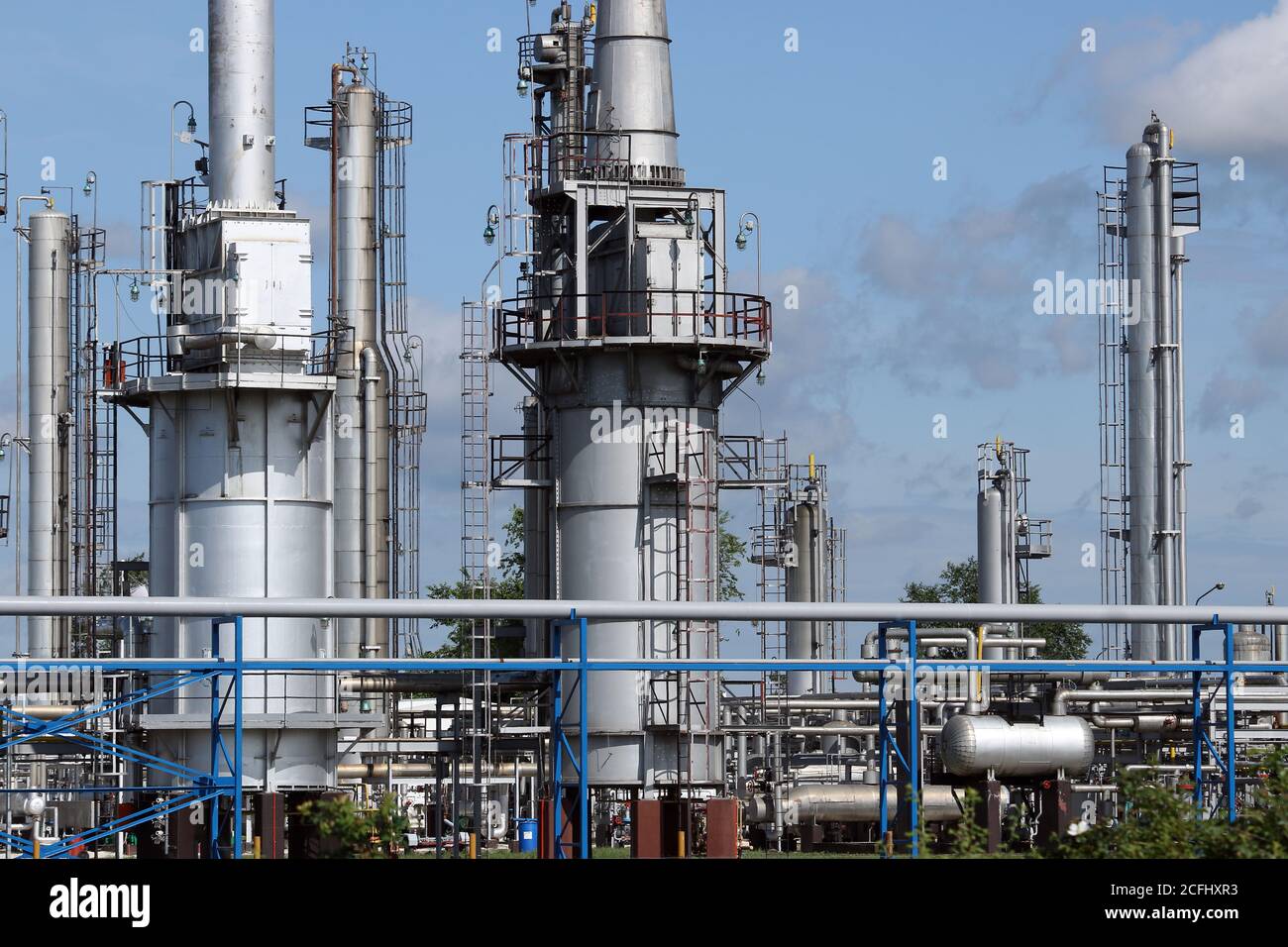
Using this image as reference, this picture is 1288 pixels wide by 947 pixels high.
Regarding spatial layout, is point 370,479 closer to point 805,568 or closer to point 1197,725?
point 805,568

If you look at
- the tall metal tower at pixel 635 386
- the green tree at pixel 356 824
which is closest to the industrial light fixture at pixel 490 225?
the tall metal tower at pixel 635 386

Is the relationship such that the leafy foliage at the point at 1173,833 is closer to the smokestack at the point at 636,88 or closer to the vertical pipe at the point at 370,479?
the smokestack at the point at 636,88

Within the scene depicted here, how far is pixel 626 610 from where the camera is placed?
26.8 metres

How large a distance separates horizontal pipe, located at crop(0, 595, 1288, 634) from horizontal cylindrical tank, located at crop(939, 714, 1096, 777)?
22.5ft

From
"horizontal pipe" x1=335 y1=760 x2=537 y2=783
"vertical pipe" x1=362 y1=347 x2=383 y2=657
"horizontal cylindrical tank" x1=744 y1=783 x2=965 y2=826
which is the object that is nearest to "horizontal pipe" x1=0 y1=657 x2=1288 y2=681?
"horizontal cylindrical tank" x1=744 y1=783 x2=965 y2=826

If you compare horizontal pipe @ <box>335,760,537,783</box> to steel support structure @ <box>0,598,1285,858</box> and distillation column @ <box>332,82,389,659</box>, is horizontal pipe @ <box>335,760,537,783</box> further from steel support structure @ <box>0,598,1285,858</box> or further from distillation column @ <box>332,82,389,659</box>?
steel support structure @ <box>0,598,1285,858</box>

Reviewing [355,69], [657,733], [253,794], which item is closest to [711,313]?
[657,733]

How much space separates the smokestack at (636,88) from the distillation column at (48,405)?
20.5 meters

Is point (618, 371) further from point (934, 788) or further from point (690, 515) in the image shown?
point (934, 788)

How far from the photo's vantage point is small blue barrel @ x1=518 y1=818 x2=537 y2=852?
39.8 m

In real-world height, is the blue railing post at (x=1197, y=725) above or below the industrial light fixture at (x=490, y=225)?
below

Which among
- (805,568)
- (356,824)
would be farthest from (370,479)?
(356,824)

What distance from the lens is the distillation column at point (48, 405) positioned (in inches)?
2126
